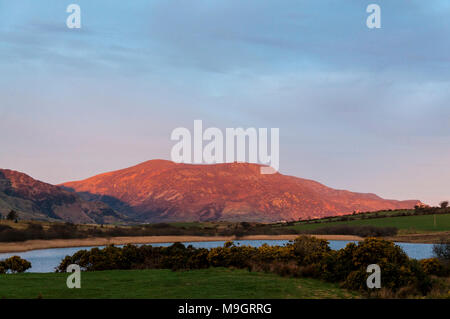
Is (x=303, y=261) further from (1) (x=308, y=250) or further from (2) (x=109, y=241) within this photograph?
(2) (x=109, y=241)

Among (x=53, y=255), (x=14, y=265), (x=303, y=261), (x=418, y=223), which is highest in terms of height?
(x=303, y=261)

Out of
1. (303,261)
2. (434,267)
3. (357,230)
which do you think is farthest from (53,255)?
(357,230)

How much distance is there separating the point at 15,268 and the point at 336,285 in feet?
95.5

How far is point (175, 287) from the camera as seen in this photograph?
22.6m

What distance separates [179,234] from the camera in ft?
535

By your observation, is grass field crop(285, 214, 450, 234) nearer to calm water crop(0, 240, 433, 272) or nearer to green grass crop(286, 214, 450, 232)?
green grass crop(286, 214, 450, 232)

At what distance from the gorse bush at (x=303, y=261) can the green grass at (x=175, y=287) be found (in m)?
1.27

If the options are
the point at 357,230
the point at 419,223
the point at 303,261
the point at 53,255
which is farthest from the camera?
the point at 357,230

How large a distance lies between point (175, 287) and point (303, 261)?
11.1 metres

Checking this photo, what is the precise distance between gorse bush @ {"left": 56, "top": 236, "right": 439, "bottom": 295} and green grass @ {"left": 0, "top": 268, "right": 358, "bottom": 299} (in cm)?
127

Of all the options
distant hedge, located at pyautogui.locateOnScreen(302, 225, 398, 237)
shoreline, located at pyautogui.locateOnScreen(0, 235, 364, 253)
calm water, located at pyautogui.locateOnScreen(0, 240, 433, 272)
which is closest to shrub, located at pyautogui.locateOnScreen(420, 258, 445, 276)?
calm water, located at pyautogui.locateOnScreen(0, 240, 433, 272)

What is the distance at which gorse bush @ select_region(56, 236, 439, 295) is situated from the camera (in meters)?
23.9
